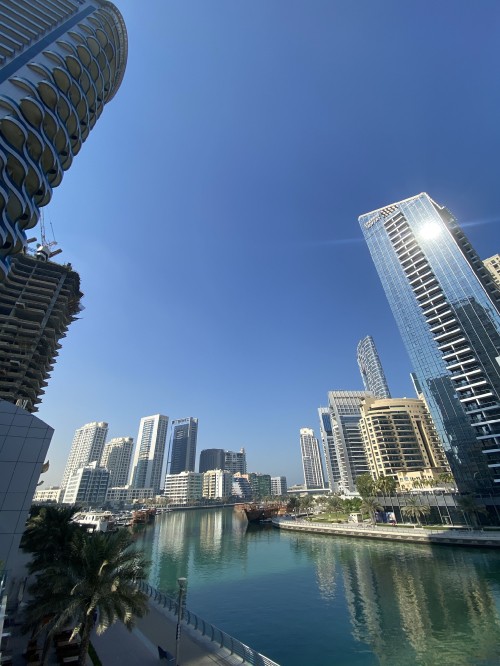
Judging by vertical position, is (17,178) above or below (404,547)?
above

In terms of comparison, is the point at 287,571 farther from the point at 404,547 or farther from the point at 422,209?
the point at 422,209

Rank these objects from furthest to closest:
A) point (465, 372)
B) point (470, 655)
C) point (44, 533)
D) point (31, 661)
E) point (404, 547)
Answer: point (465, 372), point (404, 547), point (44, 533), point (470, 655), point (31, 661)

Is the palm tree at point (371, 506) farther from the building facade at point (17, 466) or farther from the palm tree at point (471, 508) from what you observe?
the building facade at point (17, 466)

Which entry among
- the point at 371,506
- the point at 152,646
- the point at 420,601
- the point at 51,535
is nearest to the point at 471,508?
the point at 371,506

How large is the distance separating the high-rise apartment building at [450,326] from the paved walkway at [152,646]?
7885 centimetres

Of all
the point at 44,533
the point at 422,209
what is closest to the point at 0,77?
the point at 44,533

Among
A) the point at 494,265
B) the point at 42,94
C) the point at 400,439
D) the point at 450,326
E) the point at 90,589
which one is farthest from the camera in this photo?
the point at 400,439

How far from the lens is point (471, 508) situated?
6806cm

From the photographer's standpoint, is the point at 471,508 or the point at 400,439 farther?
the point at 400,439

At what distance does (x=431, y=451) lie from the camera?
133 m

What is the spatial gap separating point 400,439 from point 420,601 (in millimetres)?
110983

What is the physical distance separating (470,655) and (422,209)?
389 feet

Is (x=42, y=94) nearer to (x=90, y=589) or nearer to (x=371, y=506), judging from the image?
(x=90, y=589)

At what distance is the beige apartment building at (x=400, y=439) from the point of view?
419 feet
